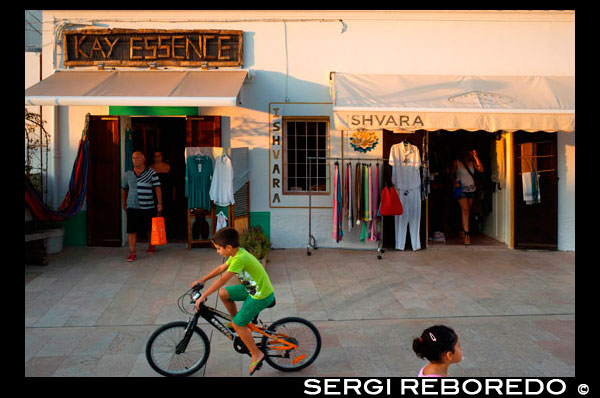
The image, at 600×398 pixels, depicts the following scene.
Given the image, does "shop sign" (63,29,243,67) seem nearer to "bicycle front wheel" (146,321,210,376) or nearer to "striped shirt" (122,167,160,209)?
"striped shirt" (122,167,160,209)

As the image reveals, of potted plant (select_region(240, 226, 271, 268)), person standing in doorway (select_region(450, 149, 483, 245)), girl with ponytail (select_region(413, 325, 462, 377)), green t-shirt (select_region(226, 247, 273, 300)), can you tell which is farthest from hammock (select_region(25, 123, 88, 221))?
girl with ponytail (select_region(413, 325, 462, 377))

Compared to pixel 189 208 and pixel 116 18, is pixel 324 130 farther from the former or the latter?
pixel 116 18

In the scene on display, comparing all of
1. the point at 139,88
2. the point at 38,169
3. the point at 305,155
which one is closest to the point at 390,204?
the point at 305,155

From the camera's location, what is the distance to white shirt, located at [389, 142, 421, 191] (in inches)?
408

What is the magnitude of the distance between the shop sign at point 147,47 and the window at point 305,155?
1714mm

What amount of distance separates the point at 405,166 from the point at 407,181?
0.29 metres

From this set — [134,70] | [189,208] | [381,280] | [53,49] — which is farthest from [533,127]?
[53,49]

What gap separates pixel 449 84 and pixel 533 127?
171 cm

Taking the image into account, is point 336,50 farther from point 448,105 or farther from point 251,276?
point 251,276

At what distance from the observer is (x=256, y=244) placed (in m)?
9.06

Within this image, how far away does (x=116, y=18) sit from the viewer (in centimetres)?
1048

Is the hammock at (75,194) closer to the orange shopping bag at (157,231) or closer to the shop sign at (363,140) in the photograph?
the orange shopping bag at (157,231)

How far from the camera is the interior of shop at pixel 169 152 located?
474 inches

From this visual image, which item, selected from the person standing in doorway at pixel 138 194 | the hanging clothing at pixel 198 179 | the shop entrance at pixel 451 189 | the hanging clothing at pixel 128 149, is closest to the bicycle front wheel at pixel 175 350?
the person standing in doorway at pixel 138 194
